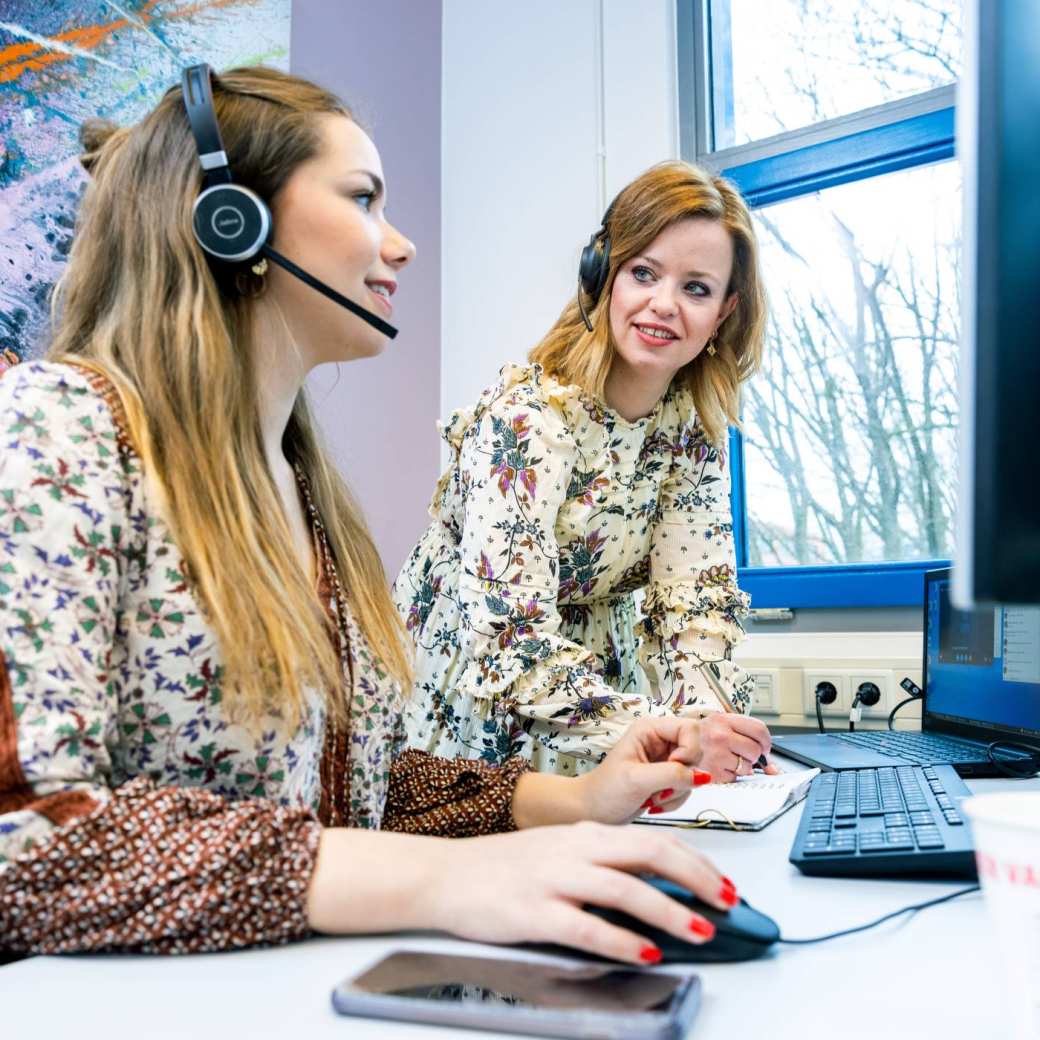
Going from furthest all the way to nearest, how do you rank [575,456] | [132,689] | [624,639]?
[624,639] < [575,456] < [132,689]

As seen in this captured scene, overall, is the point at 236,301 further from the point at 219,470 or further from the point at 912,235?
the point at 912,235

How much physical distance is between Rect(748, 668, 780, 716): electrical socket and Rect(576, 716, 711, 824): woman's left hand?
1.14m

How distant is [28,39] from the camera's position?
1717mm

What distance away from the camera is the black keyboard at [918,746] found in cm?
131

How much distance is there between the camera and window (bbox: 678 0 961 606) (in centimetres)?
220

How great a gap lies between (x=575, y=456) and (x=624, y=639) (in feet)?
1.17

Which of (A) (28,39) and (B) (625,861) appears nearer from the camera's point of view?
(B) (625,861)

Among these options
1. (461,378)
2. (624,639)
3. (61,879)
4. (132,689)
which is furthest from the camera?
(461,378)

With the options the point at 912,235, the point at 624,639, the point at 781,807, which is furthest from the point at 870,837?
Answer: the point at 912,235

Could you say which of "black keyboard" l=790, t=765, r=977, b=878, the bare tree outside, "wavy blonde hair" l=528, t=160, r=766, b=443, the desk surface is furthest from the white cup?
the bare tree outside

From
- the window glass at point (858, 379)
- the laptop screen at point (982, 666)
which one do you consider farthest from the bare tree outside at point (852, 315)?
the laptop screen at point (982, 666)

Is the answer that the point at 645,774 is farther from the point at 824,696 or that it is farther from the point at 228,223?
the point at 824,696

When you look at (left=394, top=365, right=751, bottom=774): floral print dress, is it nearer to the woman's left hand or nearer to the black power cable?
the woman's left hand

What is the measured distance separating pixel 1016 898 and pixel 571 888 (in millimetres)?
233
